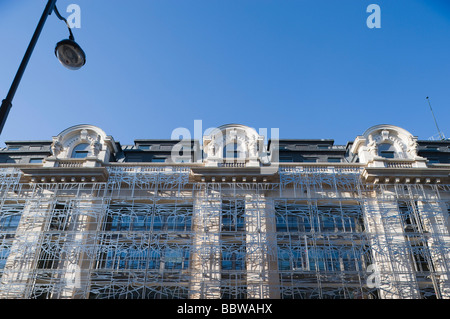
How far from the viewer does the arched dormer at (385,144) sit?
2780 cm

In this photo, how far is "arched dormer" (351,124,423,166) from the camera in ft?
91.2

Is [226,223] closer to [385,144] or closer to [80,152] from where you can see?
[80,152]

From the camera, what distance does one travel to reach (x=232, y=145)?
1131 inches

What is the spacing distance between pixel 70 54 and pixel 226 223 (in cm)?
1712

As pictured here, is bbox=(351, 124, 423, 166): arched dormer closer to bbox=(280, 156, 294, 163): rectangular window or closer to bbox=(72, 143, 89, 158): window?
bbox=(280, 156, 294, 163): rectangular window

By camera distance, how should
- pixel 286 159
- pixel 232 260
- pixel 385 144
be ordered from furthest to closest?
pixel 286 159 → pixel 385 144 → pixel 232 260

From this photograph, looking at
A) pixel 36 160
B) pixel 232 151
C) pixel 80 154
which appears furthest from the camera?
pixel 36 160

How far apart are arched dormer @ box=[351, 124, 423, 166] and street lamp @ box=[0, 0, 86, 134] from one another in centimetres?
2193

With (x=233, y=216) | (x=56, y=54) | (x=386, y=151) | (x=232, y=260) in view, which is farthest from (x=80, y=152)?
(x=386, y=151)

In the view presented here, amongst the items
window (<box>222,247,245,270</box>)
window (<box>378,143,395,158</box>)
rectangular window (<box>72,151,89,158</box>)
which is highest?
window (<box>378,143,395,158</box>)

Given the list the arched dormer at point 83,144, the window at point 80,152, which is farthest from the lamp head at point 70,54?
the window at point 80,152

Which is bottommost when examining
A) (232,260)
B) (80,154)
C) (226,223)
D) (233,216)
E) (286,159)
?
(232,260)

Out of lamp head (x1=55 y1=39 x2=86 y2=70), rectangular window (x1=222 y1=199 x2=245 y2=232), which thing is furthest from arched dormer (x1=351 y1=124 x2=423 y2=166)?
lamp head (x1=55 y1=39 x2=86 y2=70)

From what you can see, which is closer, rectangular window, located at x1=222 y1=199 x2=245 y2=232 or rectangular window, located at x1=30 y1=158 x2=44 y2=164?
rectangular window, located at x1=222 y1=199 x2=245 y2=232
